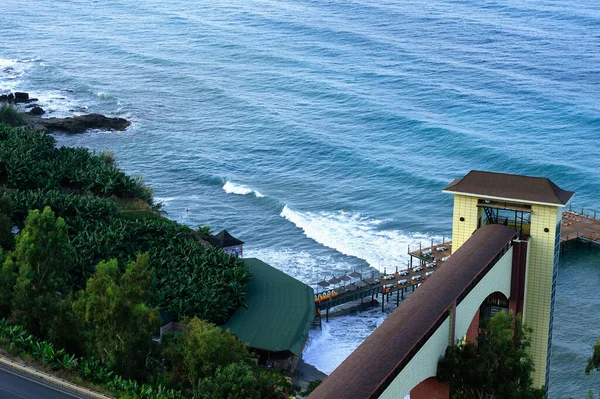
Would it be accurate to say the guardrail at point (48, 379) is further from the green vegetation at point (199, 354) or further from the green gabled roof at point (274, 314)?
the green gabled roof at point (274, 314)

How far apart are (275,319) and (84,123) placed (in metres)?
66.8

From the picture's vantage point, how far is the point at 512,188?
49.4 meters

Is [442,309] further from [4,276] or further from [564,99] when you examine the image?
[564,99]

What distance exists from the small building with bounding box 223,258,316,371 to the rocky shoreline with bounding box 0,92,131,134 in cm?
5634

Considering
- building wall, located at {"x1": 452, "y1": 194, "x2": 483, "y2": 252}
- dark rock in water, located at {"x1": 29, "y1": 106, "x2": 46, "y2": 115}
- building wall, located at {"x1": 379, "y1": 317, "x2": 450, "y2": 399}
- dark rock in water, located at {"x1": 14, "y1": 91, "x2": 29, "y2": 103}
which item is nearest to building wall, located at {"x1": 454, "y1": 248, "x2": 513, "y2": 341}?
building wall, located at {"x1": 379, "y1": 317, "x2": 450, "y2": 399}

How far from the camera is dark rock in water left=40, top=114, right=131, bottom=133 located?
117 meters

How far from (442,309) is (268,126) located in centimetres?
8443

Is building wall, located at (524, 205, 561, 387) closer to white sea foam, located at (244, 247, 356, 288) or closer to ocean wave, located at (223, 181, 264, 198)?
white sea foam, located at (244, 247, 356, 288)

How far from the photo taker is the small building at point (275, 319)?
58.6 meters

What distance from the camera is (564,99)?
414 ft

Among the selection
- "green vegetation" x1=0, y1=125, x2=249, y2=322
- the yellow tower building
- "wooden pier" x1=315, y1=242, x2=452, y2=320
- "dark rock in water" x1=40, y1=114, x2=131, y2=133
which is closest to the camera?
the yellow tower building

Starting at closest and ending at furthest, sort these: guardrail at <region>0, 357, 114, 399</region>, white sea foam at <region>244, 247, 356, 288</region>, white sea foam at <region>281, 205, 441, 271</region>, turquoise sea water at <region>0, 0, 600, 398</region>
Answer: guardrail at <region>0, 357, 114, 399</region> → white sea foam at <region>244, 247, 356, 288</region> → white sea foam at <region>281, 205, 441, 271</region> → turquoise sea water at <region>0, 0, 600, 398</region>

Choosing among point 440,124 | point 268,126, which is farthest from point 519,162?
point 268,126

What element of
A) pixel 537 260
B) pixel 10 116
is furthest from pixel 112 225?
pixel 10 116
